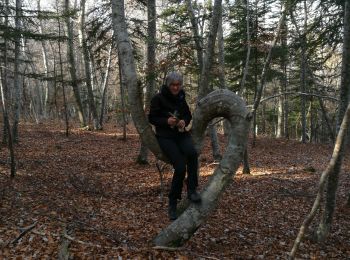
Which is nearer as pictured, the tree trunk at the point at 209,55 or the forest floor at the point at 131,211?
the forest floor at the point at 131,211

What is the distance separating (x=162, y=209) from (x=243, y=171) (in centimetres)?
560

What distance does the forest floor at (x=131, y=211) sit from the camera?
5.56 m

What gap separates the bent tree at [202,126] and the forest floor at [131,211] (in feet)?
1.06

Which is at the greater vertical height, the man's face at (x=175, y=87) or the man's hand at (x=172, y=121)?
the man's face at (x=175, y=87)

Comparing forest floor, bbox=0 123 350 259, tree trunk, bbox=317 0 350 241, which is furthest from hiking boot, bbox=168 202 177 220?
tree trunk, bbox=317 0 350 241

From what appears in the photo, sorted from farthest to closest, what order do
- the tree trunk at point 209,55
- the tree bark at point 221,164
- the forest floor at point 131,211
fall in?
1. the tree trunk at point 209,55
2. the forest floor at point 131,211
3. the tree bark at point 221,164

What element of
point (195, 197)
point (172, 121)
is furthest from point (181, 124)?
point (195, 197)

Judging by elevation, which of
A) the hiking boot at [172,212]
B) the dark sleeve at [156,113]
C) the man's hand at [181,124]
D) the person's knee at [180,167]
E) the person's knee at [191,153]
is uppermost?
the dark sleeve at [156,113]

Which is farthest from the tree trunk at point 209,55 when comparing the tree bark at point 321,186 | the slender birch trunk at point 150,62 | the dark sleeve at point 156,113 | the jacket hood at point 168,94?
the slender birch trunk at point 150,62

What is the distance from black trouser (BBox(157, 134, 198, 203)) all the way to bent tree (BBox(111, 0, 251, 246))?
174mm

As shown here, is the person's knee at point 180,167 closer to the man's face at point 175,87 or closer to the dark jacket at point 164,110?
the dark jacket at point 164,110

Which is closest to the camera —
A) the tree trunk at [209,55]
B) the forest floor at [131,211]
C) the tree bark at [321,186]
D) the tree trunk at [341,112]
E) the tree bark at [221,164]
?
the tree bark at [321,186]

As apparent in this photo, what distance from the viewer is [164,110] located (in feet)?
17.3

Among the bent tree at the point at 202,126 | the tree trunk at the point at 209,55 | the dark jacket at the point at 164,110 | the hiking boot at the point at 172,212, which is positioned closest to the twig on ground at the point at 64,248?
the bent tree at the point at 202,126
